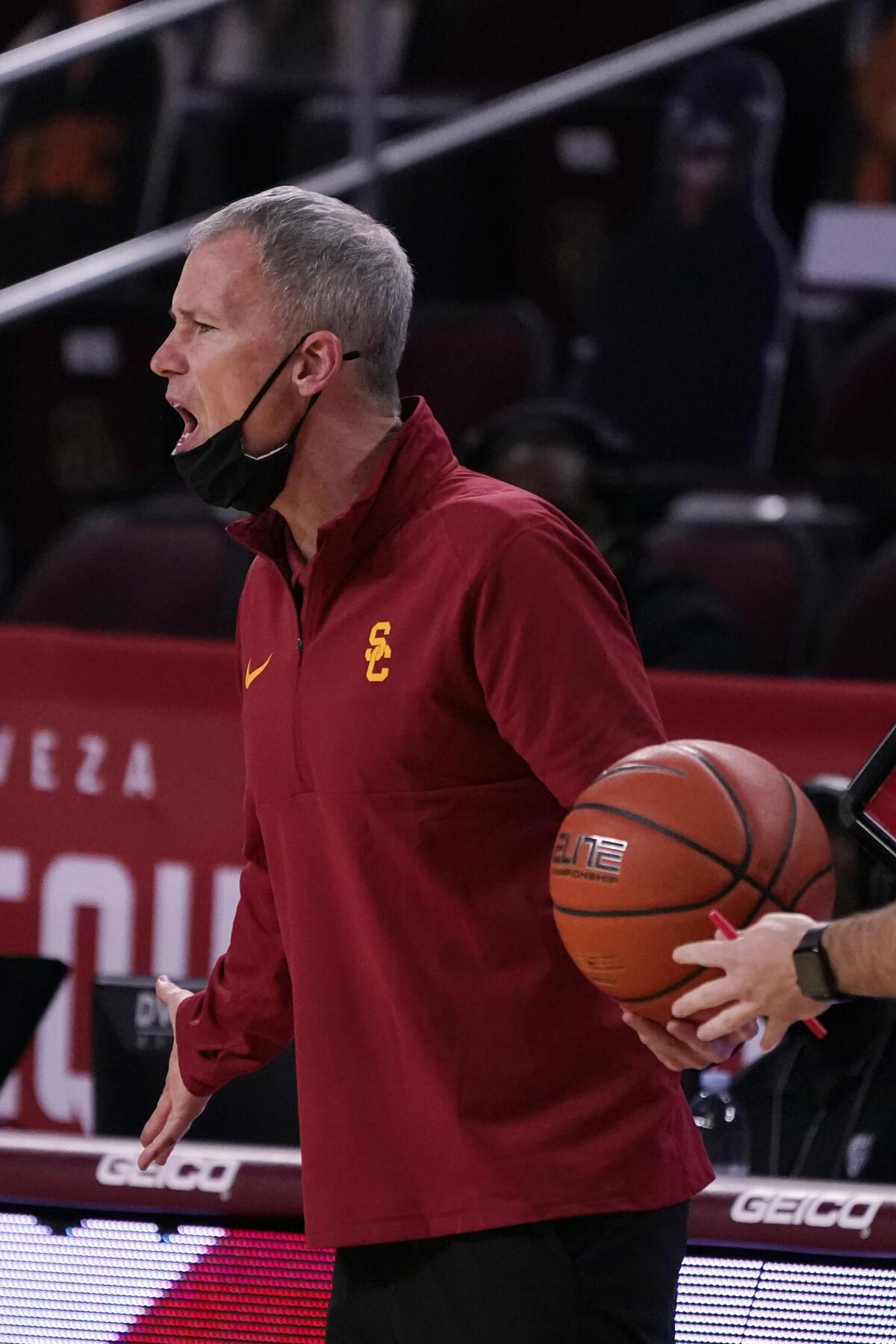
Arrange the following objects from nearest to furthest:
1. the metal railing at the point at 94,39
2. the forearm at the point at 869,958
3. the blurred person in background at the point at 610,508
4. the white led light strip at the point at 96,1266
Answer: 1. the forearm at the point at 869,958
2. the white led light strip at the point at 96,1266
3. the blurred person in background at the point at 610,508
4. the metal railing at the point at 94,39

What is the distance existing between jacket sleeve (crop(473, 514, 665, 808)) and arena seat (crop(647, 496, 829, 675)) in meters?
3.77

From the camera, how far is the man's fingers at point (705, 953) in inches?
85.6

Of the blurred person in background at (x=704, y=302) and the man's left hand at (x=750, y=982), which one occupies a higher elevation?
the man's left hand at (x=750, y=982)

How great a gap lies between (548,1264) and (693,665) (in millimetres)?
3101

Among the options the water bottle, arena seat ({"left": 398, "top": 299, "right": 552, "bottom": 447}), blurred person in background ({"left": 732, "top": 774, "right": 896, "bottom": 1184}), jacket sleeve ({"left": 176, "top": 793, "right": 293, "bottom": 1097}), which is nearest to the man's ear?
jacket sleeve ({"left": 176, "top": 793, "right": 293, "bottom": 1097})

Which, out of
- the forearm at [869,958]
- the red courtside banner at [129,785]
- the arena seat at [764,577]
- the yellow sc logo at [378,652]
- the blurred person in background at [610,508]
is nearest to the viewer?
the forearm at [869,958]

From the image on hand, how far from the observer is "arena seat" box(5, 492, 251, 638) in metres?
6.35

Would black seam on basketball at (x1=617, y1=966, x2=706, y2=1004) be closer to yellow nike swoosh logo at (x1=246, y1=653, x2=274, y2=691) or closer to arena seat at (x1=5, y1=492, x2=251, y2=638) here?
yellow nike swoosh logo at (x1=246, y1=653, x2=274, y2=691)

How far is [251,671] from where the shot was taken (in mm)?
2613

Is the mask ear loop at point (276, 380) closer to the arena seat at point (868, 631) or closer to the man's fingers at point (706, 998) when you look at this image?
the man's fingers at point (706, 998)

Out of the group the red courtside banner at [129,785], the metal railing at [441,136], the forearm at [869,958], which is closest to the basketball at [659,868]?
the forearm at [869,958]

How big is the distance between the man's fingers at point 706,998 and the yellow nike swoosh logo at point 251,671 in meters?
0.65

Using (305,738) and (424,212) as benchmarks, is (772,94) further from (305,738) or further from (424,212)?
(305,738)

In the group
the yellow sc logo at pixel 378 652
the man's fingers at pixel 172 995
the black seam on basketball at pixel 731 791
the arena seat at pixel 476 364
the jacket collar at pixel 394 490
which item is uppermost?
the jacket collar at pixel 394 490
